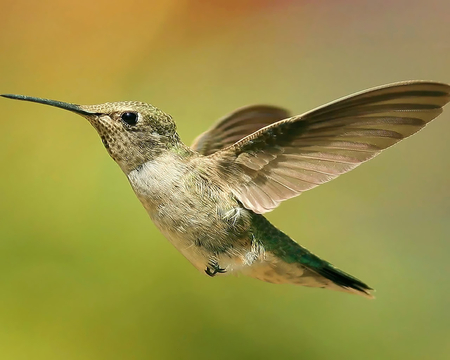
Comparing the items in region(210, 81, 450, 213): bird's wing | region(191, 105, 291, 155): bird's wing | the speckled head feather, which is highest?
region(191, 105, 291, 155): bird's wing

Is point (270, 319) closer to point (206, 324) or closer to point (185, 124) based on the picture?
point (206, 324)

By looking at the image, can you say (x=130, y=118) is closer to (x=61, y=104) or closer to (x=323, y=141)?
(x=61, y=104)

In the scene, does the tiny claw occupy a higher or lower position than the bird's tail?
lower

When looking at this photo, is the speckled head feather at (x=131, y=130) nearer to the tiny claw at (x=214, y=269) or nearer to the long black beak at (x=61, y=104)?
the long black beak at (x=61, y=104)

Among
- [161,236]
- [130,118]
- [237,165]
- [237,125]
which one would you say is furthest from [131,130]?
[161,236]

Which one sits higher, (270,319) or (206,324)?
(270,319)

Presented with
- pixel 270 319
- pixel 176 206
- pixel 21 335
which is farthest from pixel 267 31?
pixel 21 335

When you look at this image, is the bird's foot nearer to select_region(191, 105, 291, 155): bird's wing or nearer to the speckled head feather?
the speckled head feather

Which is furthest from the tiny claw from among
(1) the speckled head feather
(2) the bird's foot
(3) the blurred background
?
(3) the blurred background
